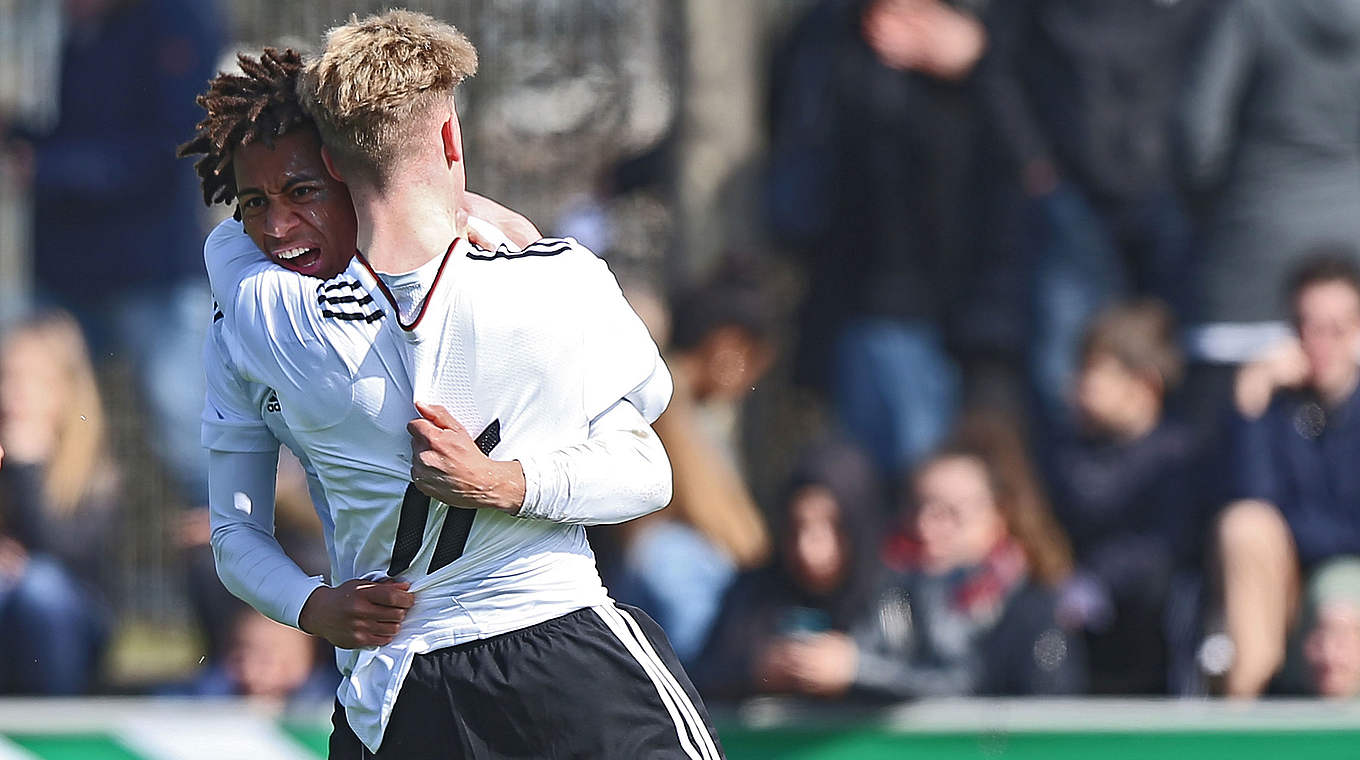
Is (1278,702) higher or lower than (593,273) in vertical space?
lower

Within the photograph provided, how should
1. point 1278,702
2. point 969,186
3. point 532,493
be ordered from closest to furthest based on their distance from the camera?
point 532,493 < point 1278,702 < point 969,186

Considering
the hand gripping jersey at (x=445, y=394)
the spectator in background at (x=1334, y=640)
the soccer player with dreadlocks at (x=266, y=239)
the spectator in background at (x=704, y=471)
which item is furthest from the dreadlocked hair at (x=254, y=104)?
the spectator in background at (x=1334, y=640)

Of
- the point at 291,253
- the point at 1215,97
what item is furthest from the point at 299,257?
the point at 1215,97

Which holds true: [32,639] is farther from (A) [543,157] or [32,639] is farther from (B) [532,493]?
(B) [532,493]

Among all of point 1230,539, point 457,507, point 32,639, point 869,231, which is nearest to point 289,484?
point 32,639

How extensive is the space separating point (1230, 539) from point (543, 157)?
244cm

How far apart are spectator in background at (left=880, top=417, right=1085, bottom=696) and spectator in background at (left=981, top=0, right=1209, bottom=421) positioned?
310 mm

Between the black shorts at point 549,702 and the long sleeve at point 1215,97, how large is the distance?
3423mm

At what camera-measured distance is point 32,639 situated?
19.5 feet

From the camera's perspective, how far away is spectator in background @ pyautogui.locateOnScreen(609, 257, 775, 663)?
18.6 feet

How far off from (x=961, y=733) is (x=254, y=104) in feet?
10.8

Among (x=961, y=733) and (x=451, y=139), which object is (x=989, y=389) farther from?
(x=451, y=139)

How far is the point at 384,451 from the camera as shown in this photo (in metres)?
2.73

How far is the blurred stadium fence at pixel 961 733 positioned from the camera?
5.32 meters
